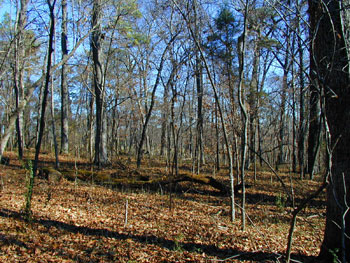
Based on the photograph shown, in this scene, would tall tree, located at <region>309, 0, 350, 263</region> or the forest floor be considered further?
the forest floor

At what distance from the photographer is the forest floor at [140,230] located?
13.2ft

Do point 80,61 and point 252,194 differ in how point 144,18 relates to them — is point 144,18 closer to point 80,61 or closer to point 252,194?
point 80,61

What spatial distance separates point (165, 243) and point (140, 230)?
29.1 inches

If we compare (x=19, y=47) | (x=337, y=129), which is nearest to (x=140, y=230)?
(x=337, y=129)

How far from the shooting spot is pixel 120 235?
4781mm

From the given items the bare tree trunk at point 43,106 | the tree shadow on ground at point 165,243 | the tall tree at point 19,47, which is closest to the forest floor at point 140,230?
the tree shadow on ground at point 165,243

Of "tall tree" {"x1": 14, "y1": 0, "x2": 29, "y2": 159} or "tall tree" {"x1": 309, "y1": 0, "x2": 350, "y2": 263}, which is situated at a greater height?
"tall tree" {"x1": 14, "y1": 0, "x2": 29, "y2": 159}

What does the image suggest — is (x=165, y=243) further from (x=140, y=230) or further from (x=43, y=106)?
(x=43, y=106)

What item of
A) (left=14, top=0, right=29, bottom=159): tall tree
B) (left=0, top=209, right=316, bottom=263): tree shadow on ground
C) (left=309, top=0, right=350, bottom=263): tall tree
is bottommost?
(left=0, top=209, right=316, bottom=263): tree shadow on ground


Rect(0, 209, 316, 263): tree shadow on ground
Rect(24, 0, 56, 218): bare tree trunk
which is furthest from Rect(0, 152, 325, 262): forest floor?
Rect(24, 0, 56, 218): bare tree trunk

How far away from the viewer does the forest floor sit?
4027mm

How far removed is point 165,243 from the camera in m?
4.57

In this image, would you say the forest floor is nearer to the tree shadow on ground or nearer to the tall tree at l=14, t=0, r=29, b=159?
the tree shadow on ground

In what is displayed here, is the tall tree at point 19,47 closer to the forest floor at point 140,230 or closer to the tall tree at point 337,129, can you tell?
the forest floor at point 140,230
